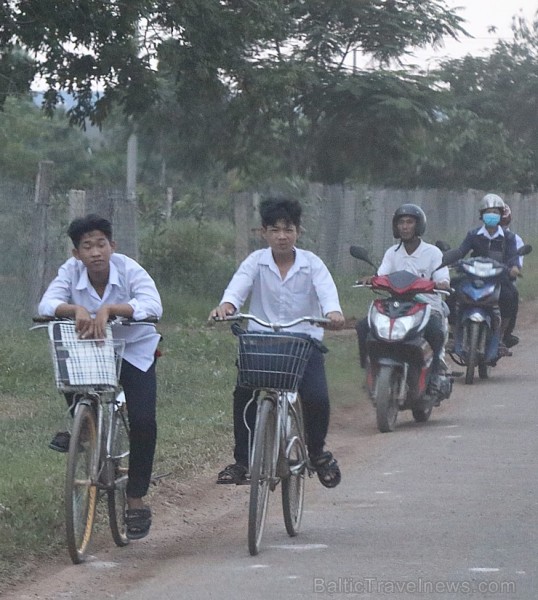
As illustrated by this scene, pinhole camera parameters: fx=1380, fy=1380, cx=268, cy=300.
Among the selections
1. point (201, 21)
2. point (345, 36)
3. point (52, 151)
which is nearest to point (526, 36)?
point (52, 151)

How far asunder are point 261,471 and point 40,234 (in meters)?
9.08

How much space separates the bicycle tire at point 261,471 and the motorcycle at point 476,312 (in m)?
6.87

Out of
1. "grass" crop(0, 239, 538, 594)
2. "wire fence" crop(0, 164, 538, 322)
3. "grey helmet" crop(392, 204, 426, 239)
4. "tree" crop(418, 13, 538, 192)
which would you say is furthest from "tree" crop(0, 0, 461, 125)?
"tree" crop(418, 13, 538, 192)

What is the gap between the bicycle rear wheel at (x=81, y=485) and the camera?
6098mm

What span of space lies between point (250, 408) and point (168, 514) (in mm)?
1034

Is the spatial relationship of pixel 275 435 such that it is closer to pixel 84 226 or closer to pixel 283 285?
pixel 283 285

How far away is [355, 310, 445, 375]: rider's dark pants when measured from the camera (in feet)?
35.7

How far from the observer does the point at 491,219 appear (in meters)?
13.9

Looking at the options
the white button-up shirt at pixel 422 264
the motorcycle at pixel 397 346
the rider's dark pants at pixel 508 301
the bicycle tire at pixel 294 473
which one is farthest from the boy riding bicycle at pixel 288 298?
the rider's dark pants at pixel 508 301

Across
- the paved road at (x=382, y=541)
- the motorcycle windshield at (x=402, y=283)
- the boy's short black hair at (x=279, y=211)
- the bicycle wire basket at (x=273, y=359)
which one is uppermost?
the boy's short black hair at (x=279, y=211)

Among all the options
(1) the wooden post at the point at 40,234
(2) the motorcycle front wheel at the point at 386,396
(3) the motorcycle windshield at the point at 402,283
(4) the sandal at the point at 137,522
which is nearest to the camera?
(4) the sandal at the point at 137,522

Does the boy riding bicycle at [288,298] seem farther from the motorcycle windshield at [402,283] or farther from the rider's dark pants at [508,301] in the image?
the rider's dark pants at [508,301]

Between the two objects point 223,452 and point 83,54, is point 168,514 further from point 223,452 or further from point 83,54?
point 83,54

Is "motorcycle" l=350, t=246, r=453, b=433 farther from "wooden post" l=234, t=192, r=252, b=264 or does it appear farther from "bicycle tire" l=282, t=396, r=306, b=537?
"wooden post" l=234, t=192, r=252, b=264
